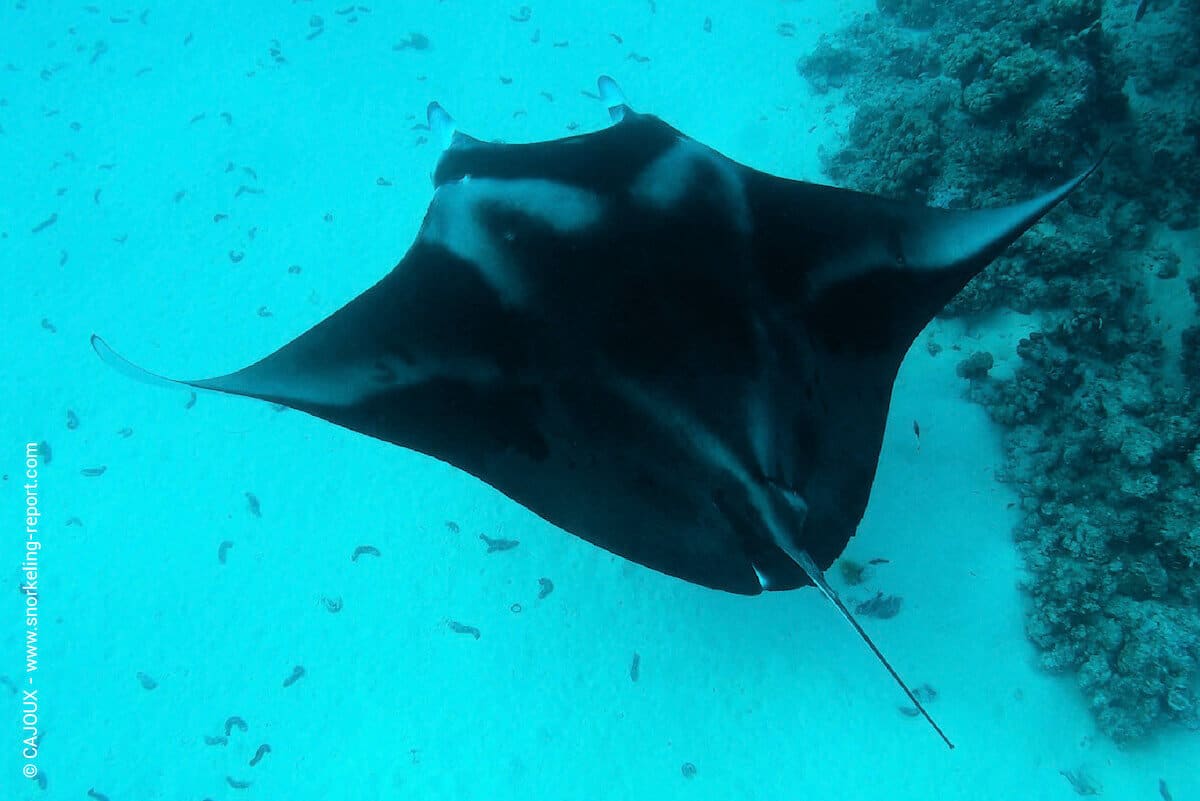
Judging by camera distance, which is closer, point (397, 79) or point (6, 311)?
point (6, 311)

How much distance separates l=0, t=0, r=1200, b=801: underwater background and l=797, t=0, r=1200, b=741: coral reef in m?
0.02

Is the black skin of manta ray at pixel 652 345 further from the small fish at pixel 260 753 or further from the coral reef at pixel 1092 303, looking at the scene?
the small fish at pixel 260 753

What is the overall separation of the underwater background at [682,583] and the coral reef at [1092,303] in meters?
0.02

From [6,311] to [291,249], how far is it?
121 inches

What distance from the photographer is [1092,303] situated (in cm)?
425

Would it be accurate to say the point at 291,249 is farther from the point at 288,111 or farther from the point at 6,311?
the point at 6,311

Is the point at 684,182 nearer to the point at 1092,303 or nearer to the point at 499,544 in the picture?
the point at 499,544

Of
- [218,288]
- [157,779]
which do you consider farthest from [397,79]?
[157,779]

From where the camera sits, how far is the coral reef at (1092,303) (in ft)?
11.9

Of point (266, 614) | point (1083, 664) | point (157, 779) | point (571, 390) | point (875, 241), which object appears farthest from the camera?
point (266, 614)

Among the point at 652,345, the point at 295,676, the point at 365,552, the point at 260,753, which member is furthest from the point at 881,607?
the point at 260,753

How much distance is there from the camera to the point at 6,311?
22.1 ft

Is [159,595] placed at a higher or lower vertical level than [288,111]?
lower

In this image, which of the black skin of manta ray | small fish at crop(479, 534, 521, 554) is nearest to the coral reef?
the black skin of manta ray
